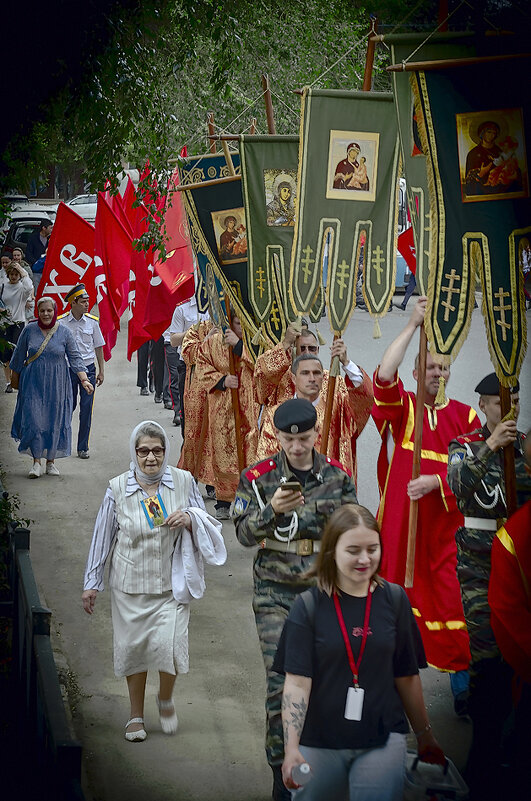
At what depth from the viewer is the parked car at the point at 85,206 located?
36.5 metres

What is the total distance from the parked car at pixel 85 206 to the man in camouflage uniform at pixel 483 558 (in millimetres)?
30058

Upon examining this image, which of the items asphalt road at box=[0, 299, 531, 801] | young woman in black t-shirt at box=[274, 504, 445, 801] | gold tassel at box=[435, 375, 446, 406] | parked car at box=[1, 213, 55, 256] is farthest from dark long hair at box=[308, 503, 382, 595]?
parked car at box=[1, 213, 55, 256]

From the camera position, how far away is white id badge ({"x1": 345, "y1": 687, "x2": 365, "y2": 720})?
4367 millimetres

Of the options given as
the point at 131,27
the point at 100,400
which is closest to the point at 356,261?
the point at 131,27

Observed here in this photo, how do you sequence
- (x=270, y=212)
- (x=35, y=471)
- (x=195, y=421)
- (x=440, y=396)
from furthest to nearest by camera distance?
(x=35, y=471) → (x=195, y=421) → (x=270, y=212) → (x=440, y=396)

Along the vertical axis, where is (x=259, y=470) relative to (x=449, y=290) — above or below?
below

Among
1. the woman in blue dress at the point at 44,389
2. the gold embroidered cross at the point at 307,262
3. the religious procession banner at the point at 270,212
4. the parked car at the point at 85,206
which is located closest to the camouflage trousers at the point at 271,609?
the gold embroidered cross at the point at 307,262

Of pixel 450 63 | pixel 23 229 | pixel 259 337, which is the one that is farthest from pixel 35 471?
pixel 23 229

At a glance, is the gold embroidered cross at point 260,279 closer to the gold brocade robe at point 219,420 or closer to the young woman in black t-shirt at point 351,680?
the gold brocade robe at point 219,420

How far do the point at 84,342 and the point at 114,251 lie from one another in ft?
3.96

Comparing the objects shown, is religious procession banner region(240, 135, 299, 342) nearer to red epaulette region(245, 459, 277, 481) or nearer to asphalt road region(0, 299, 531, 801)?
asphalt road region(0, 299, 531, 801)

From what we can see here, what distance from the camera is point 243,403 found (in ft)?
35.7

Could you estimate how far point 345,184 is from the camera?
24.4 ft

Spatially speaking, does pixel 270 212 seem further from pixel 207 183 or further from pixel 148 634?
pixel 148 634
